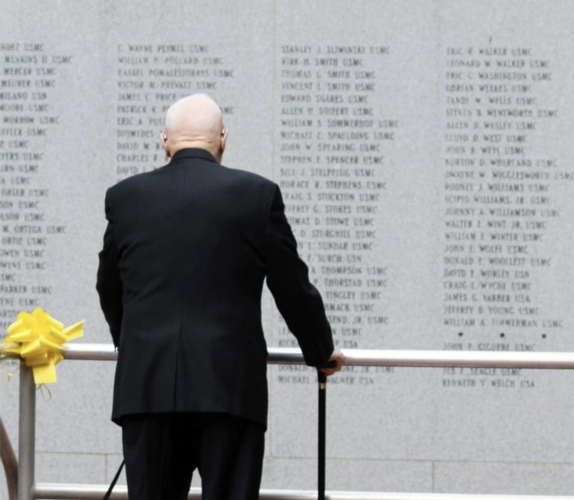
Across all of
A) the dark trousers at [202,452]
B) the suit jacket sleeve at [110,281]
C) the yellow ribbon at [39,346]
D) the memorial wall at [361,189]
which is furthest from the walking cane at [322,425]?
the memorial wall at [361,189]

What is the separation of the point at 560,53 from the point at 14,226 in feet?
9.12

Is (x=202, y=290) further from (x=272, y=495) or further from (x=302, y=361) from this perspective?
(x=272, y=495)

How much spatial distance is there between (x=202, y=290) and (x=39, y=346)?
0.44 meters

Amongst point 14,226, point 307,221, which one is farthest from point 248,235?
point 14,226

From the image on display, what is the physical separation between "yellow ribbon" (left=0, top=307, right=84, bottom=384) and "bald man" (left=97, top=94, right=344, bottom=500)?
19 cm

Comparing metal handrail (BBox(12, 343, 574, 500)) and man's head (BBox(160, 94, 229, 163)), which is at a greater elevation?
man's head (BBox(160, 94, 229, 163))

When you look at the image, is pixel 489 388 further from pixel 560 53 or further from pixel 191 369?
pixel 191 369

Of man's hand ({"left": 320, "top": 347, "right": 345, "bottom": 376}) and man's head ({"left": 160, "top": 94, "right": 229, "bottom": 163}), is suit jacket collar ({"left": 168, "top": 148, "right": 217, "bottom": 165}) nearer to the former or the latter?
man's head ({"left": 160, "top": 94, "right": 229, "bottom": 163})

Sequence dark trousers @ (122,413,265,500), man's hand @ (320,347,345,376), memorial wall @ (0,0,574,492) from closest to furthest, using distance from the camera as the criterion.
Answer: dark trousers @ (122,413,265,500), man's hand @ (320,347,345,376), memorial wall @ (0,0,574,492)

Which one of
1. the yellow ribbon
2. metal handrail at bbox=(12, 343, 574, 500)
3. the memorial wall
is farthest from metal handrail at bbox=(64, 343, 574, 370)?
the memorial wall

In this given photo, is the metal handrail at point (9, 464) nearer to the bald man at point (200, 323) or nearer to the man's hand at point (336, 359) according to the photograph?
the bald man at point (200, 323)

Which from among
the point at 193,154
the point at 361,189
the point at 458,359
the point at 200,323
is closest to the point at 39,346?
the point at 200,323

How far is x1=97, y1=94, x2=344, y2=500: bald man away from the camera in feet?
7.64

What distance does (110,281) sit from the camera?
8.22 ft
